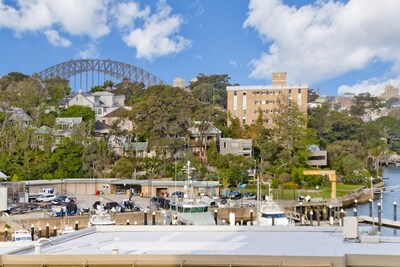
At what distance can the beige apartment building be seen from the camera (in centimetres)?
7900

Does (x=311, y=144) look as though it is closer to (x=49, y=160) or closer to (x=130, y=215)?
(x=49, y=160)

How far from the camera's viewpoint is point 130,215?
3997 cm

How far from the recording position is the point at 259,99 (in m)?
79.5

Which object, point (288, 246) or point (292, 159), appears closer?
point (288, 246)

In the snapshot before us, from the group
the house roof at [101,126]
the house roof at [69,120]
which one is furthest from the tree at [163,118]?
the house roof at [101,126]

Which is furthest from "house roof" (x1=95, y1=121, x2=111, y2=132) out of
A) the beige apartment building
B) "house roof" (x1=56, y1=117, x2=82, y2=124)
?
the beige apartment building

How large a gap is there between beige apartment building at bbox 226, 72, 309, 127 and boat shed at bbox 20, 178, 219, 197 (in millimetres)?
27729

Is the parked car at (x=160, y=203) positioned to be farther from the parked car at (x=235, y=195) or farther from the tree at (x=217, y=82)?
the tree at (x=217, y=82)

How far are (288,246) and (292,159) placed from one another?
48.8 meters

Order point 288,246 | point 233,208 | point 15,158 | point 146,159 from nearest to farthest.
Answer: point 288,246
point 233,208
point 15,158
point 146,159

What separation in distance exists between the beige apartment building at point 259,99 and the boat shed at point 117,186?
27.7 metres

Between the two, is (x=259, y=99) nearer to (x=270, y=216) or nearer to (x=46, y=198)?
(x=46, y=198)

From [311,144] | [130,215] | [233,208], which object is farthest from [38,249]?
[311,144]

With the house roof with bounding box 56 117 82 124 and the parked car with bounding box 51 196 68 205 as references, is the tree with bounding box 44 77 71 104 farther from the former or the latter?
the parked car with bounding box 51 196 68 205
